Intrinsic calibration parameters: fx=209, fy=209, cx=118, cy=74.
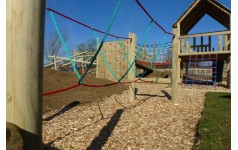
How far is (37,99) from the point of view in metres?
1.07

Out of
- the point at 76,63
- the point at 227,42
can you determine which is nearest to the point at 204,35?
the point at 227,42

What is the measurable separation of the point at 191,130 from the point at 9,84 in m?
3.40

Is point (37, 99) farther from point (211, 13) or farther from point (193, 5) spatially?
point (211, 13)

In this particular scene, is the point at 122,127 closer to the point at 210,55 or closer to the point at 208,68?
the point at 210,55

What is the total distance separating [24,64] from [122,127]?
304 cm

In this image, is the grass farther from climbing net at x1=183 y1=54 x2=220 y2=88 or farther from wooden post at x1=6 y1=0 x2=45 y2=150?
climbing net at x1=183 y1=54 x2=220 y2=88

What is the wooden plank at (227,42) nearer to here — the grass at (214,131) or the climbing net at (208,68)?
the climbing net at (208,68)

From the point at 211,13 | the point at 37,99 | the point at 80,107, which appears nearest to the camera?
the point at 37,99

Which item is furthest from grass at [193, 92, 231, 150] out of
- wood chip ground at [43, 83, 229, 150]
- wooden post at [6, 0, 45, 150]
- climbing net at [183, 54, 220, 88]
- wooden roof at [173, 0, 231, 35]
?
wooden roof at [173, 0, 231, 35]

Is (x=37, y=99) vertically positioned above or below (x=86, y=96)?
above

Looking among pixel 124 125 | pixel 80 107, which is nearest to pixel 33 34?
pixel 124 125

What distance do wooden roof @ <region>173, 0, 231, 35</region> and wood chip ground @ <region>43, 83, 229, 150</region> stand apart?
830 centimetres

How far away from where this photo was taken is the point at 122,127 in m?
3.81
